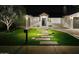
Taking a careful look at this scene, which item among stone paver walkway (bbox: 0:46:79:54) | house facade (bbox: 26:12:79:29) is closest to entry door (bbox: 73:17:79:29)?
house facade (bbox: 26:12:79:29)

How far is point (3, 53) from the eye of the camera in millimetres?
3490

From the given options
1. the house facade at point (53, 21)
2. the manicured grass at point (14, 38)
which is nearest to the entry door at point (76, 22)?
the house facade at point (53, 21)

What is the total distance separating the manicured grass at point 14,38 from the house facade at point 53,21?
18 centimetres

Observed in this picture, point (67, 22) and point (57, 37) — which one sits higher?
point (67, 22)

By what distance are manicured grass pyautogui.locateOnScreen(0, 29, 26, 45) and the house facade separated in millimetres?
182

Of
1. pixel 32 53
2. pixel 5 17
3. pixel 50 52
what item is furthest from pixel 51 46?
pixel 5 17

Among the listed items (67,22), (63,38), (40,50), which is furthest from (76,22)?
(40,50)

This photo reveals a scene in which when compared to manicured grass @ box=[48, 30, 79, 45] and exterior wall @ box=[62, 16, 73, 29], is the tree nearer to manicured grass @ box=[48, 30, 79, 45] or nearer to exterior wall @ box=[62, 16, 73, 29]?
manicured grass @ box=[48, 30, 79, 45]

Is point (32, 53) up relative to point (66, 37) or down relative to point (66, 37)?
down

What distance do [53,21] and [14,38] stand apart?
681 millimetres

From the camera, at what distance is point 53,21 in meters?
3.53

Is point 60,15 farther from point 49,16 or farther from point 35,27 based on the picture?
point 35,27

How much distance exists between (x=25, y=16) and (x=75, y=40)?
88cm

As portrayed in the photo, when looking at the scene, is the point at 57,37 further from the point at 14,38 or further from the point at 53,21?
the point at 14,38
